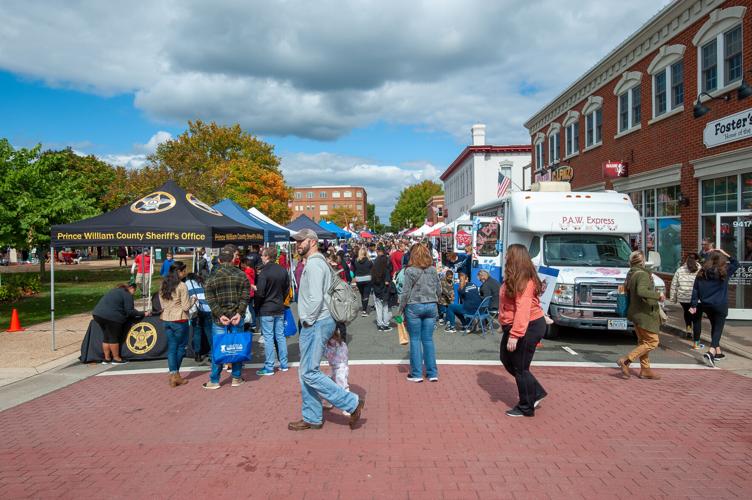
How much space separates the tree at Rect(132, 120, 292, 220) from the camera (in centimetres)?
4050

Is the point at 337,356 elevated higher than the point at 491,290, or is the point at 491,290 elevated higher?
the point at 491,290

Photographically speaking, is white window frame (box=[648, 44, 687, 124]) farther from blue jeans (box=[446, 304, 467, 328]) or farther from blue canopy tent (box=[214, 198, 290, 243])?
blue canopy tent (box=[214, 198, 290, 243])

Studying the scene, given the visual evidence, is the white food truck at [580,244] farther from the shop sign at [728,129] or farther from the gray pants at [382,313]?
the shop sign at [728,129]

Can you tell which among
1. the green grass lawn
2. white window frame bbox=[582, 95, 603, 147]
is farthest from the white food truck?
the green grass lawn

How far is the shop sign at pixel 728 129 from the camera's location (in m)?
11.9

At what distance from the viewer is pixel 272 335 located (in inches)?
290

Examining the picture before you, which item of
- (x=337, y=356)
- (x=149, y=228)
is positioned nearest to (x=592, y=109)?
(x=149, y=228)

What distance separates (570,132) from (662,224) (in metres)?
8.55

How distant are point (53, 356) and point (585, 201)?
1031 centimetres

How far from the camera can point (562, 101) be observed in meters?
23.8

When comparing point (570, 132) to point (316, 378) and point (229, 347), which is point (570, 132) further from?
point (316, 378)

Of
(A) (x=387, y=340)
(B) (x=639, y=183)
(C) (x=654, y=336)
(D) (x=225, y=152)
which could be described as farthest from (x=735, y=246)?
(D) (x=225, y=152)

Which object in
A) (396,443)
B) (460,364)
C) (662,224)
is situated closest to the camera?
(396,443)

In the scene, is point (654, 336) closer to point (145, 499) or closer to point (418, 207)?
point (145, 499)
